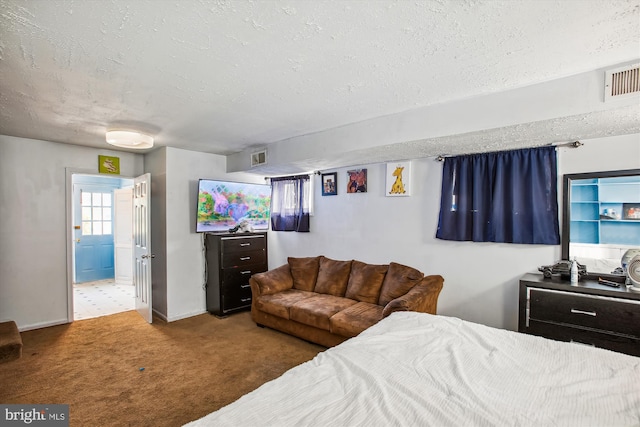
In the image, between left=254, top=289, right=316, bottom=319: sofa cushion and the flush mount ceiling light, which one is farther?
left=254, top=289, right=316, bottom=319: sofa cushion

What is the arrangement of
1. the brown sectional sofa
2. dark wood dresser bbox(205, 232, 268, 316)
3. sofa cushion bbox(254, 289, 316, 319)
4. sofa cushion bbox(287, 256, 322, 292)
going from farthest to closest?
dark wood dresser bbox(205, 232, 268, 316)
sofa cushion bbox(287, 256, 322, 292)
sofa cushion bbox(254, 289, 316, 319)
the brown sectional sofa

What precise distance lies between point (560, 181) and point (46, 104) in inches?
184

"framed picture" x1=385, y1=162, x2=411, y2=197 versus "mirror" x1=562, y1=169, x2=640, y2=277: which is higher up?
"framed picture" x1=385, y1=162, x2=411, y2=197

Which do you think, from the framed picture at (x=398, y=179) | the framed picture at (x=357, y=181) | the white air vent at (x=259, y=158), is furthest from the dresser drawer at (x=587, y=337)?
the white air vent at (x=259, y=158)

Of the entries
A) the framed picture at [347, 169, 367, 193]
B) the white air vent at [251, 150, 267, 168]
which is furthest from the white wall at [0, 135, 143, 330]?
the framed picture at [347, 169, 367, 193]

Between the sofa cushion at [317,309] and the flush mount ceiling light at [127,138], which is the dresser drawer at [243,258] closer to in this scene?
the sofa cushion at [317,309]

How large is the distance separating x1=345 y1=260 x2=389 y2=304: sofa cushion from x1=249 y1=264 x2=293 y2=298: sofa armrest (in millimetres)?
913

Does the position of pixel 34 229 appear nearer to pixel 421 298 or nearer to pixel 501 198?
pixel 421 298

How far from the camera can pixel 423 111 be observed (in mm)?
2756

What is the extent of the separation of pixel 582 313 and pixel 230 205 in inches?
171

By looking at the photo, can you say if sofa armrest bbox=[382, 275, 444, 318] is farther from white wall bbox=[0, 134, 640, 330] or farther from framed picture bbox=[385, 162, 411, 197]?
framed picture bbox=[385, 162, 411, 197]

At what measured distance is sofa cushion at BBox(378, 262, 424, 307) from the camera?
349 centimetres

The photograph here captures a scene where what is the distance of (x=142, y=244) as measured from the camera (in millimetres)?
4488

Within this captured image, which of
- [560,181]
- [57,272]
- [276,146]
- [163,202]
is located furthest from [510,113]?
[57,272]
